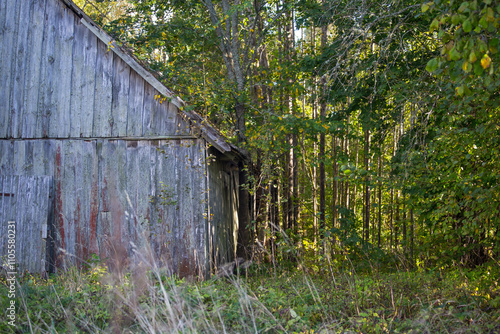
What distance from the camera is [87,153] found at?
8023mm

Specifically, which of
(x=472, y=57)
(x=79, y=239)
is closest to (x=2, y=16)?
(x=79, y=239)

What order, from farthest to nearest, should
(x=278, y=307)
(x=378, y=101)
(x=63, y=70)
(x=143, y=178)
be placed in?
1. (x=378, y=101)
2. (x=63, y=70)
3. (x=143, y=178)
4. (x=278, y=307)

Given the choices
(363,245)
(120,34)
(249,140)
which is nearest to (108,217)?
(249,140)

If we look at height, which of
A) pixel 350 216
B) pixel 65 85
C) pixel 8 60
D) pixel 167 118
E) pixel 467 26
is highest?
pixel 8 60

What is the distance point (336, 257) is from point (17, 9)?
10.6 metres

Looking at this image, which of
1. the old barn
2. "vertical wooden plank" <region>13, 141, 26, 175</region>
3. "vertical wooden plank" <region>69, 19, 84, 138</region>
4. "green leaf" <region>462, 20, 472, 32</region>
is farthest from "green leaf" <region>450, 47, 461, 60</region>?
"vertical wooden plank" <region>13, 141, 26, 175</region>

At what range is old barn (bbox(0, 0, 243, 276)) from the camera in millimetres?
7777

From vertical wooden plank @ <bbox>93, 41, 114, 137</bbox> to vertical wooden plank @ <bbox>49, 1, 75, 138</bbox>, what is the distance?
0.58 m

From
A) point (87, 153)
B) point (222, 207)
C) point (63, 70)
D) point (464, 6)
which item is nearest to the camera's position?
point (464, 6)

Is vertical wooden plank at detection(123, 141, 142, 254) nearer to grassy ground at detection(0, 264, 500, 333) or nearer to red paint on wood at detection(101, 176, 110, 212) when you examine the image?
red paint on wood at detection(101, 176, 110, 212)

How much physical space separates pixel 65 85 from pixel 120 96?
3.88ft

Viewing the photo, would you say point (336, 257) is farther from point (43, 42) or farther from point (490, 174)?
point (43, 42)

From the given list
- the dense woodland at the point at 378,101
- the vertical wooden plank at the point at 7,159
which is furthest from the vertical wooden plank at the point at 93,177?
the dense woodland at the point at 378,101

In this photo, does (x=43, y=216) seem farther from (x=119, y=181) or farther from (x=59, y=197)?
(x=119, y=181)
